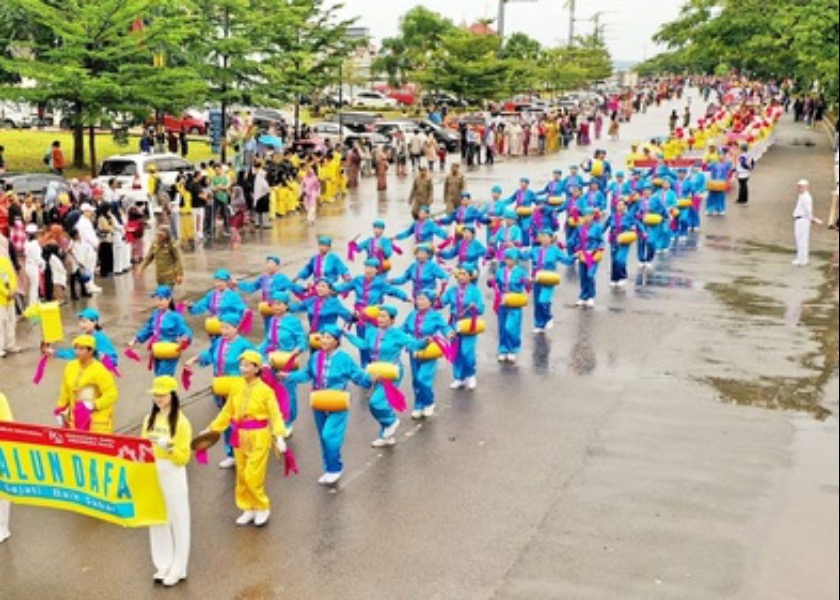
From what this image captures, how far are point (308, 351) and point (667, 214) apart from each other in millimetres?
9410

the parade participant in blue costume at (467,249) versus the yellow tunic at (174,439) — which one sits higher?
the parade participant in blue costume at (467,249)

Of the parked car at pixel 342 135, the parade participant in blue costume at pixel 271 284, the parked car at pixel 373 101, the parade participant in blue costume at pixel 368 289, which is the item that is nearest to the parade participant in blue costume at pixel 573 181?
the parade participant in blue costume at pixel 368 289

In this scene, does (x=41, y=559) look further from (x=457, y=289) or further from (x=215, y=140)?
(x=215, y=140)

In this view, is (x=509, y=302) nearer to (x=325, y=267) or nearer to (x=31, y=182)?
(x=325, y=267)

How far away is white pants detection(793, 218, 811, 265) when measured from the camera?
18922 mm

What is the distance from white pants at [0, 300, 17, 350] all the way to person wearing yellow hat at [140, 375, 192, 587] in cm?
650

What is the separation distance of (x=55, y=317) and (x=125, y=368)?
1.78 m

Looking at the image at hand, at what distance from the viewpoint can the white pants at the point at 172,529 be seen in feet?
23.8

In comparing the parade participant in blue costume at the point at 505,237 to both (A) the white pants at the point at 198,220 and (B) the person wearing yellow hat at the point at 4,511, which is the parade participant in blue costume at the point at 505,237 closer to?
(A) the white pants at the point at 198,220

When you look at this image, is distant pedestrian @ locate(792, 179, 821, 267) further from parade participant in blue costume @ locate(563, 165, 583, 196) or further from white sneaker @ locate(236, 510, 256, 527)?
white sneaker @ locate(236, 510, 256, 527)

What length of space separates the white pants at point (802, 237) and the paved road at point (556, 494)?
435 cm

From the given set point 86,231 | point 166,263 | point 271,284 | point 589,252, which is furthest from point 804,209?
point 86,231

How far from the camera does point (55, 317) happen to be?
11.1m

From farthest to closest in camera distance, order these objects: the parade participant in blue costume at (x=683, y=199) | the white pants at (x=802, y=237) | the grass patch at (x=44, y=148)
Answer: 1. the grass patch at (x=44, y=148)
2. the parade participant in blue costume at (x=683, y=199)
3. the white pants at (x=802, y=237)
